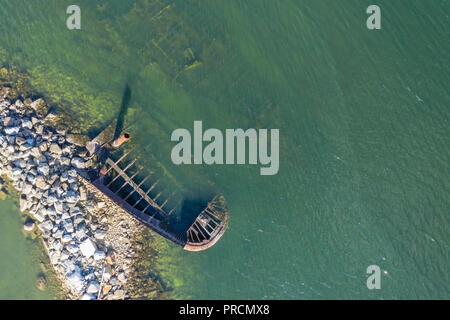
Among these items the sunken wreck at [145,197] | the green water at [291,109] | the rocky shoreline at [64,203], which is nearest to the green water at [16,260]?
the rocky shoreline at [64,203]

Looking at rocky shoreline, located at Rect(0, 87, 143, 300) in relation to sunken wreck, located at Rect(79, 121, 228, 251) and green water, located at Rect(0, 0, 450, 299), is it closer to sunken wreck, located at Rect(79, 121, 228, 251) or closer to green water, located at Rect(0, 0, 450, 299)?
sunken wreck, located at Rect(79, 121, 228, 251)

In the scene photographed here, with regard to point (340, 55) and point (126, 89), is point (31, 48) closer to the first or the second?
point (126, 89)

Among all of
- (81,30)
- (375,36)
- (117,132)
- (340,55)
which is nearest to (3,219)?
(117,132)

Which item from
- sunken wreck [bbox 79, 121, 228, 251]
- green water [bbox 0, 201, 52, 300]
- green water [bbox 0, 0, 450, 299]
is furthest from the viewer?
green water [bbox 0, 201, 52, 300]

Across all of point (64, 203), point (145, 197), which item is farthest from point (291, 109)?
point (64, 203)

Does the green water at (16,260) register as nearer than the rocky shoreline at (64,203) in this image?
No

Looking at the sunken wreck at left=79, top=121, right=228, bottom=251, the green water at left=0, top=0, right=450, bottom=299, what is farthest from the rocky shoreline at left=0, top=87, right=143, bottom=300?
the green water at left=0, top=0, right=450, bottom=299

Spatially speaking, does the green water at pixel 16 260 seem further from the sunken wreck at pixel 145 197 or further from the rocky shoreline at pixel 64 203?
the sunken wreck at pixel 145 197
